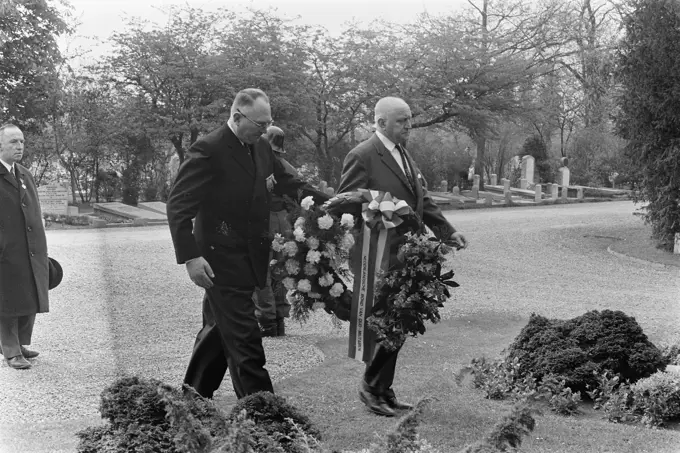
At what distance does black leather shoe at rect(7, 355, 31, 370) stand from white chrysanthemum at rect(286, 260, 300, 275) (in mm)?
3571

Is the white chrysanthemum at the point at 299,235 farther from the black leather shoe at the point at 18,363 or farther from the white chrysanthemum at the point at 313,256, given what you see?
the black leather shoe at the point at 18,363

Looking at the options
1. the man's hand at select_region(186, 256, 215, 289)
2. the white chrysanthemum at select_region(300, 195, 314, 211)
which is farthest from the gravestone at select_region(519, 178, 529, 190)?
the man's hand at select_region(186, 256, 215, 289)

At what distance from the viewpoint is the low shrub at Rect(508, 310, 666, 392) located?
259 inches

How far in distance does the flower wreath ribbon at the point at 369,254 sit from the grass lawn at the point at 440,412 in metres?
0.57

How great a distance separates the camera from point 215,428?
147 inches

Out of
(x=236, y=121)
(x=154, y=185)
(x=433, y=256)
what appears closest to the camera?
(x=236, y=121)

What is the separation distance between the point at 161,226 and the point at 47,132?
6.91 m

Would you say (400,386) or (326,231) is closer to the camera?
(326,231)

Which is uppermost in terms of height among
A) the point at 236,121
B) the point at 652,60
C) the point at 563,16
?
the point at 563,16

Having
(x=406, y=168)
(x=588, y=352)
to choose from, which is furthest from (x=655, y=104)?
(x=406, y=168)

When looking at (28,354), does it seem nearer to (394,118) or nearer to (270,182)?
(270,182)

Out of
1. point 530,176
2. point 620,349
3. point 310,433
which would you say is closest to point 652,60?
point 620,349

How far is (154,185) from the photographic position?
30.9m

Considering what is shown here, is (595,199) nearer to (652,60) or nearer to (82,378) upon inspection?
(652,60)
